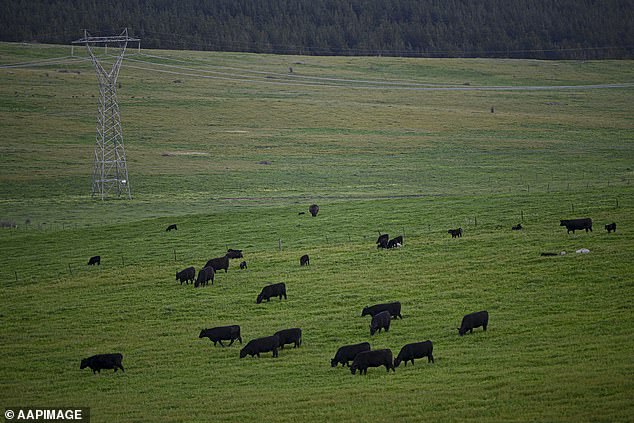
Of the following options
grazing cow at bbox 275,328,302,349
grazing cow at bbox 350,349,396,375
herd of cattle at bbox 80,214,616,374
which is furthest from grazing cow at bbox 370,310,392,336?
grazing cow at bbox 350,349,396,375

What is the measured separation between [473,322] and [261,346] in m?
6.53

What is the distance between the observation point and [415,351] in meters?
23.2

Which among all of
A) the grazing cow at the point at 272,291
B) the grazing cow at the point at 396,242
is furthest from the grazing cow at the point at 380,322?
the grazing cow at the point at 396,242

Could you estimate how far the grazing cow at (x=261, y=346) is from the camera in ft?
82.8

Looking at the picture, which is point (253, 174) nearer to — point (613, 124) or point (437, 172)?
point (437, 172)

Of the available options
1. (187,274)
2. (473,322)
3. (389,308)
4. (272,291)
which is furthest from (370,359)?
(187,274)

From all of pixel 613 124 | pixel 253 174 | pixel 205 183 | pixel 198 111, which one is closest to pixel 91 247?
pixel 205 183

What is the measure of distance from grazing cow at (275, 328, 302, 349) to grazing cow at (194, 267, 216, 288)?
1039cm

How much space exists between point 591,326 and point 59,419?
50.1 ft

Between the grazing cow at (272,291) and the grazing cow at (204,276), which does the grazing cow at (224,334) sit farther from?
the grazing cow at (204,276)

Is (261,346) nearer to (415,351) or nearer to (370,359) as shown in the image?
(370,359)

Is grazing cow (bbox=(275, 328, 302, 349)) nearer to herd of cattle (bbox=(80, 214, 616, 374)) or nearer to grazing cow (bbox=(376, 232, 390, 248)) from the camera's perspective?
herd of cattle (bbox=(80, 214, 616, 374))

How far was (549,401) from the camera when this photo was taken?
18.3 meters

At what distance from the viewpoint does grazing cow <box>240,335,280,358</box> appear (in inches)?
994
